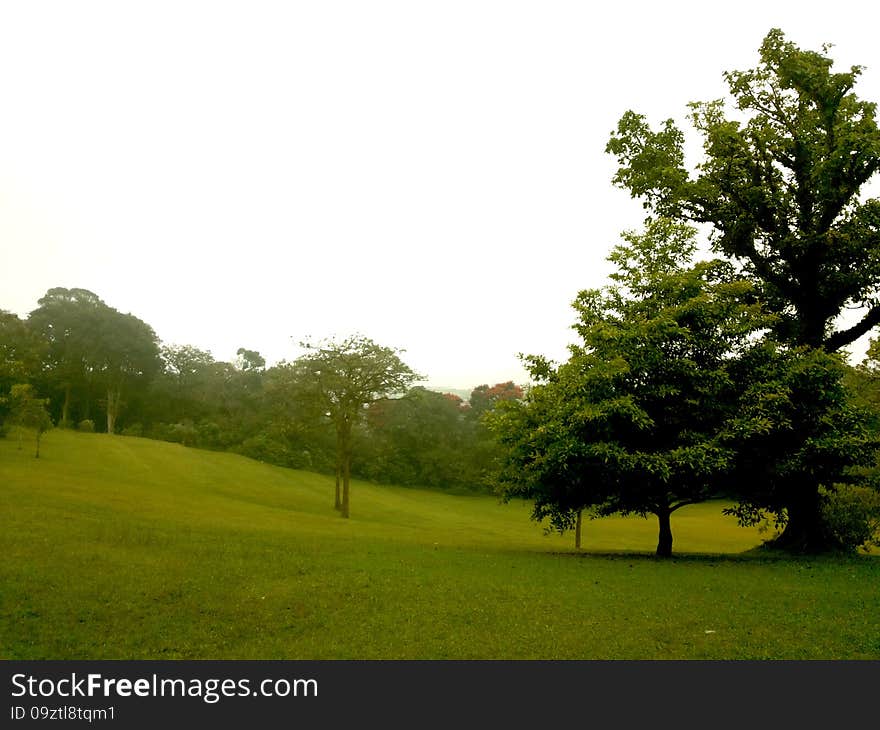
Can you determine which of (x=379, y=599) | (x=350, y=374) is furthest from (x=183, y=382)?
(x=379, y=599)

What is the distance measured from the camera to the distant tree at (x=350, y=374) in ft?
158

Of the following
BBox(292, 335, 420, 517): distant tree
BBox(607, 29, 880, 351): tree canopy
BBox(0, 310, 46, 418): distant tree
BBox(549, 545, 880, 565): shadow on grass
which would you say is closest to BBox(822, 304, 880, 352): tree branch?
BBox(607, 29, 880, 351): tree canopy

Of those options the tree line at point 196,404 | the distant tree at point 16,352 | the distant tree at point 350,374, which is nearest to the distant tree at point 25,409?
the distant tree at point 16,352

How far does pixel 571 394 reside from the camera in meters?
22.3

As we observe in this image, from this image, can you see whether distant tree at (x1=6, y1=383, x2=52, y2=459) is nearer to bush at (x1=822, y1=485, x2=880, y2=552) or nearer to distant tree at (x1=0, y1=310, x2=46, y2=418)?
distant tree at (x1=0, y1=310, x2=46, y2=418)

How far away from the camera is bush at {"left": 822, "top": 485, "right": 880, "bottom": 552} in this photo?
24031 millimetres

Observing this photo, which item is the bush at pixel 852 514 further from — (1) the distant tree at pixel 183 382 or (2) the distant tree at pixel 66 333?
(2) the distant tree at pixel 66 333

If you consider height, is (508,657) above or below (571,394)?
below

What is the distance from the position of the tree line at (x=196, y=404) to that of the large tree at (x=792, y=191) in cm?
4590

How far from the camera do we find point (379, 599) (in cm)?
1467

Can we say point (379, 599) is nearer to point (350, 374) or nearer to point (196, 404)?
point (350, 374)
